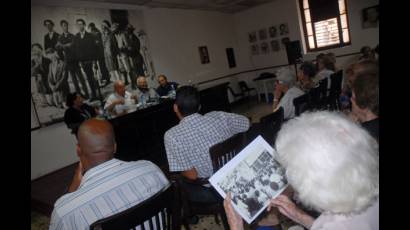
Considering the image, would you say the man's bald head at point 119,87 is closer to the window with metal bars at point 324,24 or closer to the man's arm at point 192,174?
the man's arm at point 192,174

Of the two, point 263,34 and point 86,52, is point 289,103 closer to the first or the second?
point 86,52

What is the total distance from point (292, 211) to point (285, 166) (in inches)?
11.2

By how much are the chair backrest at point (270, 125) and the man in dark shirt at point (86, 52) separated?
4457 millimetres

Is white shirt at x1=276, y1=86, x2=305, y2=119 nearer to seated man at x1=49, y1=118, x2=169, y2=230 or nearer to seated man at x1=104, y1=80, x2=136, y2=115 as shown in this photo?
seated man at x1=49, y1=118, x2=169, y2=230

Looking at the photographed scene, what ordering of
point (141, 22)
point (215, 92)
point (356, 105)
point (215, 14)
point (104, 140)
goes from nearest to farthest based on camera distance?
1. point (104, 140)
2. point (356, 105)
3. point (215, 92)
4. point (141, 22)
5. point (215, 14)

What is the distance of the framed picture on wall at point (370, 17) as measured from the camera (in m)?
7.90

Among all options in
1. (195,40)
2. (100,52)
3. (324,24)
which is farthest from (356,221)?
(324,24)
